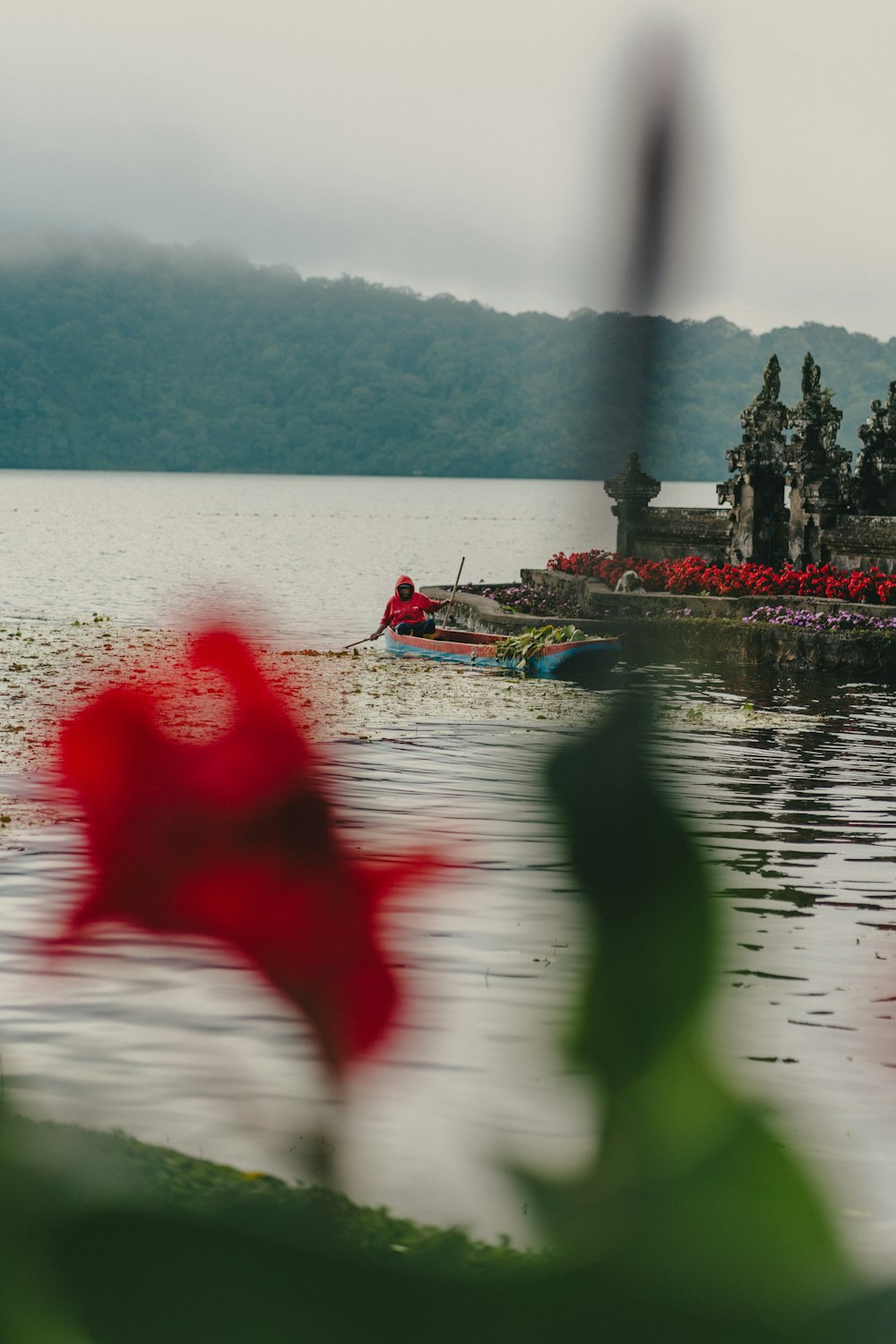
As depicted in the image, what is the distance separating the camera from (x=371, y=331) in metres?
2.72

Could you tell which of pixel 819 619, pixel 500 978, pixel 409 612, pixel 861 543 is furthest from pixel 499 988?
pixel 861 543

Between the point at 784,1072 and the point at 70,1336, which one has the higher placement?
the point at 70,1336

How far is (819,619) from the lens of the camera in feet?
88.8

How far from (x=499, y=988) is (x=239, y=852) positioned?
1.94 meters

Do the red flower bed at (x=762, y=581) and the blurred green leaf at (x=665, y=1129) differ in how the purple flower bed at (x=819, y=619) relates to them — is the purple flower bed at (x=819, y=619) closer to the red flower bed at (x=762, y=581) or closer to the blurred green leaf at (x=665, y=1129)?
the red flower bed at (x=762, y=581)

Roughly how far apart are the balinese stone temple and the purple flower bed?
7.31 ft

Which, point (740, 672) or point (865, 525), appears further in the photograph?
point (865, 525)

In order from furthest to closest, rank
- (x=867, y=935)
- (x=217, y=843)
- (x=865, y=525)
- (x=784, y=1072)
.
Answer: (x=865, y=525)
(x=867, y=935)
(x=784, y=1072)
(x=217, y=843)

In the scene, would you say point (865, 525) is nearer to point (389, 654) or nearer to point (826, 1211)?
point (389, 654)

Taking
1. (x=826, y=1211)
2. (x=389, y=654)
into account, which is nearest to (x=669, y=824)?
(x=826, y=1211)

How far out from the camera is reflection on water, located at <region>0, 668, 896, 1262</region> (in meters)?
0.85

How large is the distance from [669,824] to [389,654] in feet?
95.5

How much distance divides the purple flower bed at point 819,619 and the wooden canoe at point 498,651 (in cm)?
407

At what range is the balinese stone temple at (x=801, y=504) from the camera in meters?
29.8
